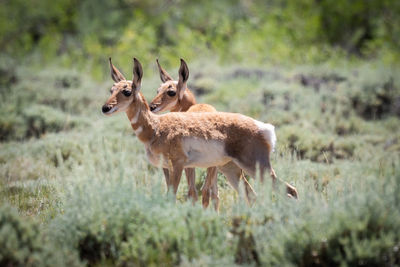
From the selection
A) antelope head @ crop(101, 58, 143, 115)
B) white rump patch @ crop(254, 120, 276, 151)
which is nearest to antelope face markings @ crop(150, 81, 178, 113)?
antelope head @ crop(101, 58, 143, 115)

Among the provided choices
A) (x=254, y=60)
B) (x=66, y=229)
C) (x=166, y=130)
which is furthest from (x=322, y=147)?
(x=254, y=60)

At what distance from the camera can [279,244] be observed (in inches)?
162

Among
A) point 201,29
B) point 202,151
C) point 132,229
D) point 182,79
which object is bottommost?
point 132,229

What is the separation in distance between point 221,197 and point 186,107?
1.58 m

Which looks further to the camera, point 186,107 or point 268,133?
point 186,107

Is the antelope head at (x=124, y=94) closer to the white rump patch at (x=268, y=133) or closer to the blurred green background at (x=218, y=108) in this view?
the blurred green background at (x=218, y=108)

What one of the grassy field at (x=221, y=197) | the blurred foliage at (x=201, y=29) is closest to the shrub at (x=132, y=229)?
the grassy field at (x=221, y=197)

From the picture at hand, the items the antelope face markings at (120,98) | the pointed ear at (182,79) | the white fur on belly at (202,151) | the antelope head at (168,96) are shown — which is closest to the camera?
the antelope face markings at (120,98)

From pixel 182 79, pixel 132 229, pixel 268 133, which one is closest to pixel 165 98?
pixel 182 79

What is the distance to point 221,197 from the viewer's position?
6762mm

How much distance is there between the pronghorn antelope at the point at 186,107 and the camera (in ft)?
20.5

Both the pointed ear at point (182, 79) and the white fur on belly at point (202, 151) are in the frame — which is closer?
the white fur on belly at point (202, 151)

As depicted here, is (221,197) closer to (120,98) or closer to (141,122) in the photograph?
(141,122)

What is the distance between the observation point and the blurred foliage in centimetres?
1984
